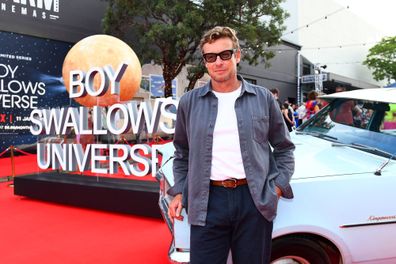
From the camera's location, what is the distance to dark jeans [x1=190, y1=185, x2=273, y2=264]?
2.05 meters

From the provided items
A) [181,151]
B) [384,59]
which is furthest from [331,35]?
[181,151]

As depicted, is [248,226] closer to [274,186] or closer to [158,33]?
[274,186]

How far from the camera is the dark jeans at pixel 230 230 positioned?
6.72ft

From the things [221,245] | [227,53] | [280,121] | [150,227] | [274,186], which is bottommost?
[150,227]

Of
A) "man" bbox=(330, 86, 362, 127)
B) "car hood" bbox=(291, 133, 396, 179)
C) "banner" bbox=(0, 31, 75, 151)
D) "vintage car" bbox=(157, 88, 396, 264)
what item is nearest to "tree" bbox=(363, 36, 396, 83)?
"banner" bbox=(0, 31, 75, 151)

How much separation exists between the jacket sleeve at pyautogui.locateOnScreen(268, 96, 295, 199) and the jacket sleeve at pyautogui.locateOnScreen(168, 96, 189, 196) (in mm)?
508

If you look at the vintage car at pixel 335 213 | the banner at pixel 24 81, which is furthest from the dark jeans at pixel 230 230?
the banner at pixel 24 81

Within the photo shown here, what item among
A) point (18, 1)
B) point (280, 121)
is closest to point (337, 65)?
point (18, 1)

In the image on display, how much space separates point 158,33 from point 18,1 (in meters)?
5.12

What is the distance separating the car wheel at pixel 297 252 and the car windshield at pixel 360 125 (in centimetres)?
102

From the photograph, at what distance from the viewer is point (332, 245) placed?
2787 mm

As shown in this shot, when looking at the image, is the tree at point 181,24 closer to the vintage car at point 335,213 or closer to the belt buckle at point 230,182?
the vintage car at point 335,213

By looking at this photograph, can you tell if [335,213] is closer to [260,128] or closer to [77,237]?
[260,128]

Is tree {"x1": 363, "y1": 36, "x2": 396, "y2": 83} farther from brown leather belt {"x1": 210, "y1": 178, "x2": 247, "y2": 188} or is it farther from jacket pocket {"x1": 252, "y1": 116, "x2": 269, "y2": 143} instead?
brown leather belt {"x1": 210, "y1": 178, "x2": 247, "y2": 188}
